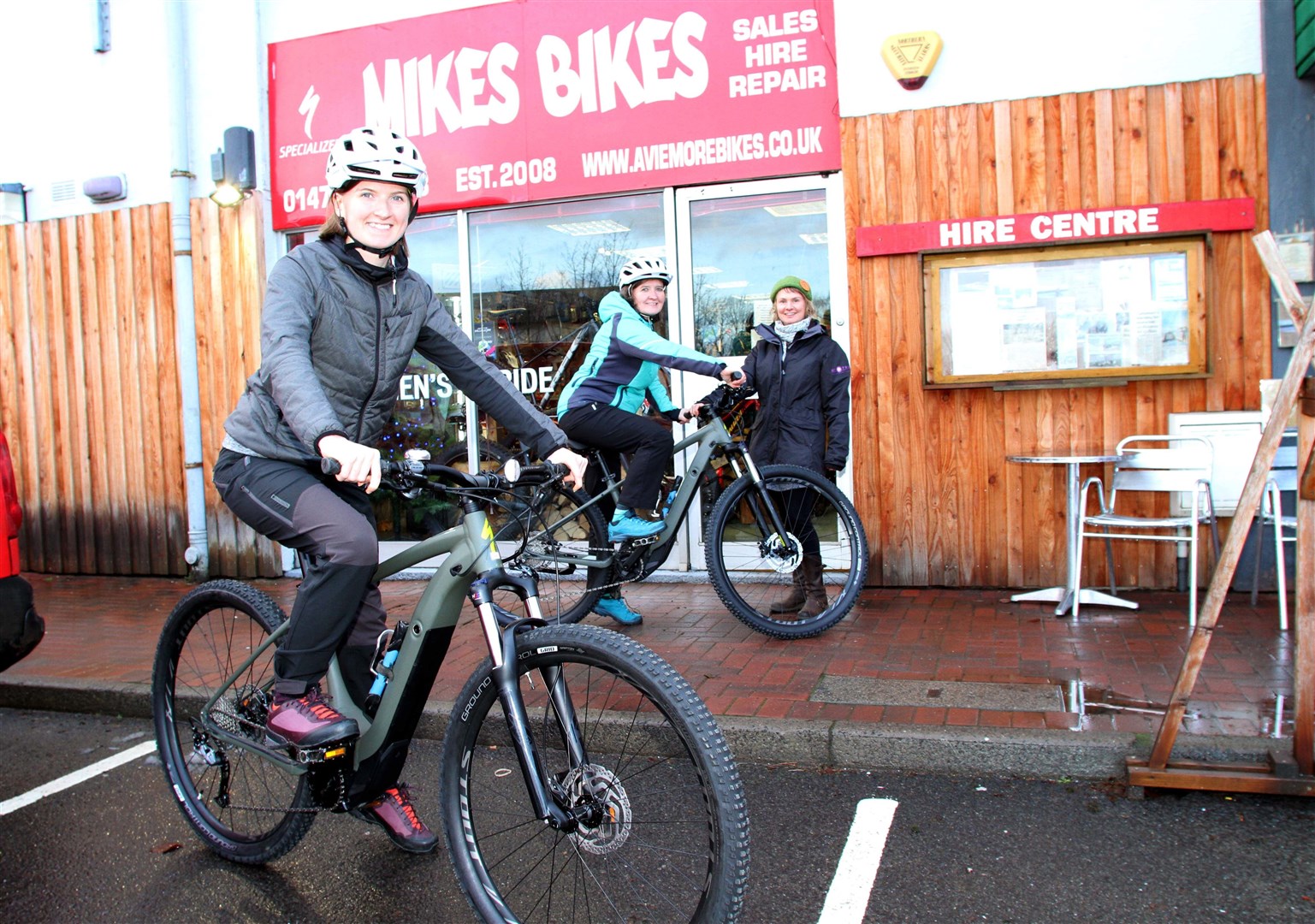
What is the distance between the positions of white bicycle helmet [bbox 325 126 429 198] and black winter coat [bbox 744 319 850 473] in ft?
10.4

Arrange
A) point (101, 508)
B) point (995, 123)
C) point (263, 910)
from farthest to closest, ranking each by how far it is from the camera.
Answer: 1. point (101, 508)
2. point (995, 123)
3. point (263, 910)

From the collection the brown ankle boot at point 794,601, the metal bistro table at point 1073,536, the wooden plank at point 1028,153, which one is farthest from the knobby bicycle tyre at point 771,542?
the wooden plank at point 1028,153

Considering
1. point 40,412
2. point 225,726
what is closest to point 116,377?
point 40,412

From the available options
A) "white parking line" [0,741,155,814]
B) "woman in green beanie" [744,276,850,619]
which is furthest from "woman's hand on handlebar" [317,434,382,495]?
"woman in green beanie" [744,276,850,619]

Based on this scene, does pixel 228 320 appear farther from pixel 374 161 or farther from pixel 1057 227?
pixel 1057 227

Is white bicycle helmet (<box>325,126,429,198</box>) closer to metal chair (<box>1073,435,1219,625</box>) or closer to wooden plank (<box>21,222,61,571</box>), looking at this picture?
metal chair (<box>1073,435,1219,625</box>)

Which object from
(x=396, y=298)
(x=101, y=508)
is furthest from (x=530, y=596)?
(x=101, y=508)

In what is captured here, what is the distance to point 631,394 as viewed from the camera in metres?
5.99

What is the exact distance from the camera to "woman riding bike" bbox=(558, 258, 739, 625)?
5555 millimetres

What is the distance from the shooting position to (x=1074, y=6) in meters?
6.27

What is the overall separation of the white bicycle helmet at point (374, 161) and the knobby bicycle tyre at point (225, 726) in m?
1.33

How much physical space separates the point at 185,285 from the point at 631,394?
4168 millimetres

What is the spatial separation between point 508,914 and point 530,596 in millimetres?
769

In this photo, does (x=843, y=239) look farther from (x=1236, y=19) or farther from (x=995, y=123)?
(x=1236, y=19)
